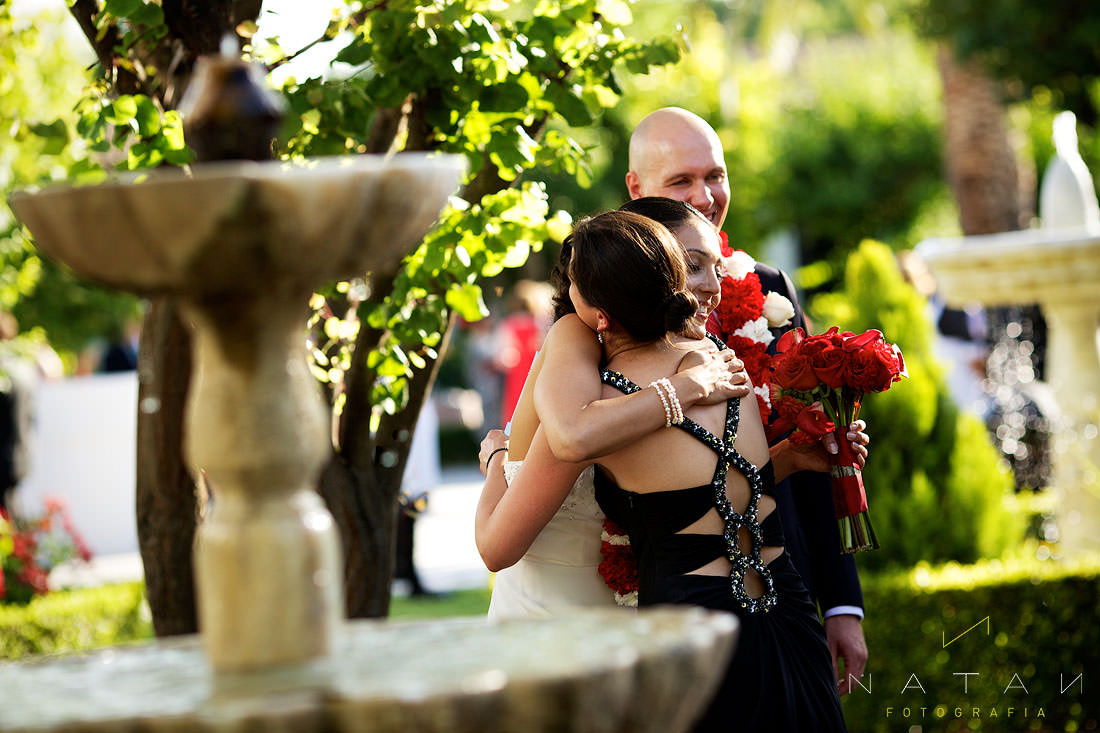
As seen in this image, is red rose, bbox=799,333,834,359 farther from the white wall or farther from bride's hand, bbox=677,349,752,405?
the white wall

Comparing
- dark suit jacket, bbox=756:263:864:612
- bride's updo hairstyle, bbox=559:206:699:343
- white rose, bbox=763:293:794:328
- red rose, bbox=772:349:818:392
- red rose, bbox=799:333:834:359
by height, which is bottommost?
dark suit jacket, bbox=756:263:864:612

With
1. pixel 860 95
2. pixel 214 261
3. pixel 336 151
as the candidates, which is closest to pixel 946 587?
pixel 336 151

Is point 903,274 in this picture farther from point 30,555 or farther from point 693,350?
point 693,350

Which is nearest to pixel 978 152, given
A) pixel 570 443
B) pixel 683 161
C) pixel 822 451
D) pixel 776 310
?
pixel 683 161

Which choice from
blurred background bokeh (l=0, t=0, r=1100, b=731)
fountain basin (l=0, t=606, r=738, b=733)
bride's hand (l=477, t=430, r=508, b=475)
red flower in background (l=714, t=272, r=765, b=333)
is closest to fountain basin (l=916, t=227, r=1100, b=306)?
blurred background bokeh (l=0, t=0, r=1100, b=731)

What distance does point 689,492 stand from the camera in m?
2.99

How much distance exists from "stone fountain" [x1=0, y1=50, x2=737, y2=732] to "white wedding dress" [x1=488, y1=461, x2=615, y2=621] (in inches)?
46.6

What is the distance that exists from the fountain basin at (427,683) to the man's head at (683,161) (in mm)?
2146

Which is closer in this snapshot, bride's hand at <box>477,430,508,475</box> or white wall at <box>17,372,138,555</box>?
bride's hand at <box>477,430,508,475</box>

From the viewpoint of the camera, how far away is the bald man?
150 inches

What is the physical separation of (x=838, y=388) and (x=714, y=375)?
0.62 m

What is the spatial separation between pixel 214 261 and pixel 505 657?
0.73m

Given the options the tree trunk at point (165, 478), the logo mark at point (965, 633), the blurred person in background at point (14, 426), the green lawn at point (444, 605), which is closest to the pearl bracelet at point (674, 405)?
the tree trunk at point (165, 478)

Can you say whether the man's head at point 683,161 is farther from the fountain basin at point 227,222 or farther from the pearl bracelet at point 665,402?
the fountain basin at point 227,222
